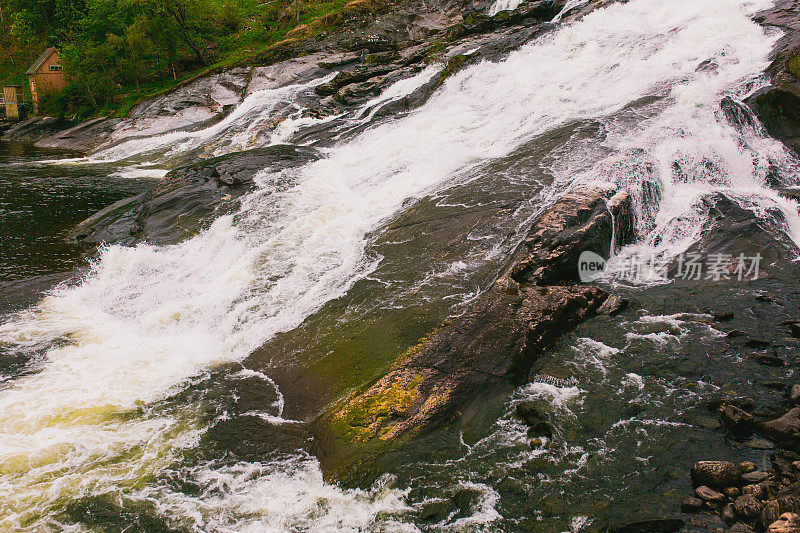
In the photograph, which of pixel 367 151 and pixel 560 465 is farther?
pixel 367 151

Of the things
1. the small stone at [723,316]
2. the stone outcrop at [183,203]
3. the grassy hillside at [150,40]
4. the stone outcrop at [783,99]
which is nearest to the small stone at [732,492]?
the small stone at [723,316]

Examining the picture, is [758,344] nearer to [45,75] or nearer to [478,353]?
[478,353]

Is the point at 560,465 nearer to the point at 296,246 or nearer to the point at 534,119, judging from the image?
the point at 296,246

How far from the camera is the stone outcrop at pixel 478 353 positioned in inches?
247

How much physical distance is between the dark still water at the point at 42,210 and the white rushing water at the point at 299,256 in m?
1.42

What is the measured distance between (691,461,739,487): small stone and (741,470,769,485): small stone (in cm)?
7

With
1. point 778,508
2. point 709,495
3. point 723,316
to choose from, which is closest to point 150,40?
point 723,316

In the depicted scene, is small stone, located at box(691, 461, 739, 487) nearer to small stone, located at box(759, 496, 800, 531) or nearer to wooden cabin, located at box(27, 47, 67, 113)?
small stone, located at box(759, 496, 800, 531)

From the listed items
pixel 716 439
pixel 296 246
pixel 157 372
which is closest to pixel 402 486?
pixel 716 439

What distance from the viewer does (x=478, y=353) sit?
7078 mm

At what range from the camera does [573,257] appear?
8.72 metres

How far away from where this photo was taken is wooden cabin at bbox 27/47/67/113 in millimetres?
41344

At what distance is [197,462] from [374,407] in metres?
2.50

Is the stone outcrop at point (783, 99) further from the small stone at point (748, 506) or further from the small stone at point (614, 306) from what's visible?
the small stone at point (748, 506)
